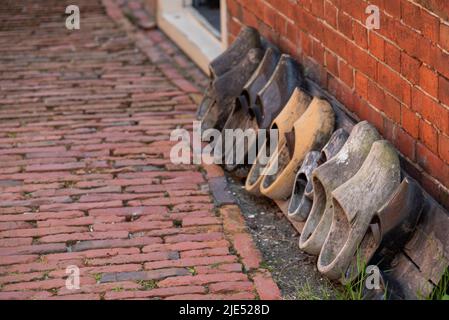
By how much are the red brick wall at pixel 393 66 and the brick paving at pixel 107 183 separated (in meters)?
0.80

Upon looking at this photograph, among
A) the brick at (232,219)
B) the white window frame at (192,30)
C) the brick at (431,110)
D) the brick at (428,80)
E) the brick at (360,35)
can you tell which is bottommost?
the white window frame at (192,30)

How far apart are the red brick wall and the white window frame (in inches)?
69.9

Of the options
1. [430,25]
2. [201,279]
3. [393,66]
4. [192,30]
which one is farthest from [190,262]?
[192,30]

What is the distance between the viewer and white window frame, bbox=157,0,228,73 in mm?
7555

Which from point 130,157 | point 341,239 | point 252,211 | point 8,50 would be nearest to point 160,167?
point 130,157

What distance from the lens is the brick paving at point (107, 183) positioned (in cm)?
466

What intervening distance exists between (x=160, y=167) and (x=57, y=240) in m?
1.06

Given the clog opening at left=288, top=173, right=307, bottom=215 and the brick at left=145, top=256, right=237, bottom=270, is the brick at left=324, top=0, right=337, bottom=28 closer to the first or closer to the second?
the clog opening at left=288, top=173, right=307, bottom=215

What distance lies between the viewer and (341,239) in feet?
14.8

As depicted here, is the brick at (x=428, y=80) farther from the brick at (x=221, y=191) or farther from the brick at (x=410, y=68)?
the brick at (x=221, y=191)

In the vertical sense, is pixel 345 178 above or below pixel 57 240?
above

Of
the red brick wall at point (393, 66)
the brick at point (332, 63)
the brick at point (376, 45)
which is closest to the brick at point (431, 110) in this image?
the red brick wall at point (393, 66)

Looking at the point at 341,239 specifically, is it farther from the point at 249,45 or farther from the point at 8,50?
the point at 8,50
